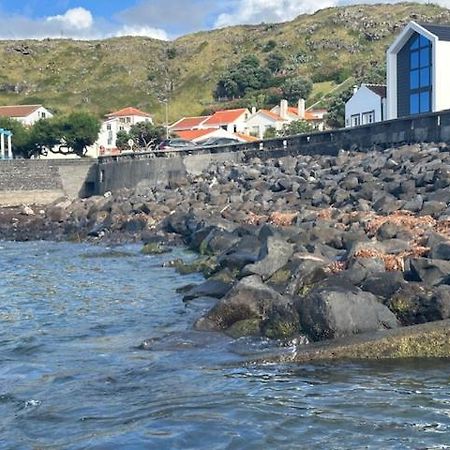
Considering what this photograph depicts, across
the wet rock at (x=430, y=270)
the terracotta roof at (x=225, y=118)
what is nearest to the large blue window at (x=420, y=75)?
the wet rock at (x=430, y=270)

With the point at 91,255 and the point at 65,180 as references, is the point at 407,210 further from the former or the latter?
the point at 65,180

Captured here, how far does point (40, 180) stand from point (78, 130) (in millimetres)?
12909

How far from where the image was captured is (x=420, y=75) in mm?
34625

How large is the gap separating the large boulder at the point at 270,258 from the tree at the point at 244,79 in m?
74.0

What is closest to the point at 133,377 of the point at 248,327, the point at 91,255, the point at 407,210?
the point at 248,327

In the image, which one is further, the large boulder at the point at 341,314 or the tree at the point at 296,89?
the tree at the point at 296,89

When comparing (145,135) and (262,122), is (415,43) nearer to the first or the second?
(145,135)

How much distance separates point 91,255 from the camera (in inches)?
827

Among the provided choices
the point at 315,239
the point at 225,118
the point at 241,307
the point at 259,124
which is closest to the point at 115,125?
the point at 225,118

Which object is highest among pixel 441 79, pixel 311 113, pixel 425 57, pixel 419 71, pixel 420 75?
pixel 311 113

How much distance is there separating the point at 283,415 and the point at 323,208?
1291 centimetres

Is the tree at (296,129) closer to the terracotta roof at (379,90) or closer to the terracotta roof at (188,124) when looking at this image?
the terracotta roof at (379,90)

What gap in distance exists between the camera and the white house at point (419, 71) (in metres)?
32.9

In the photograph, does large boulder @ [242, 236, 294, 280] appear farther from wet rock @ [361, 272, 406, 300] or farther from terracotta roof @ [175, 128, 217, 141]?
terracotta roof @ [175, 128, 217, 141]
